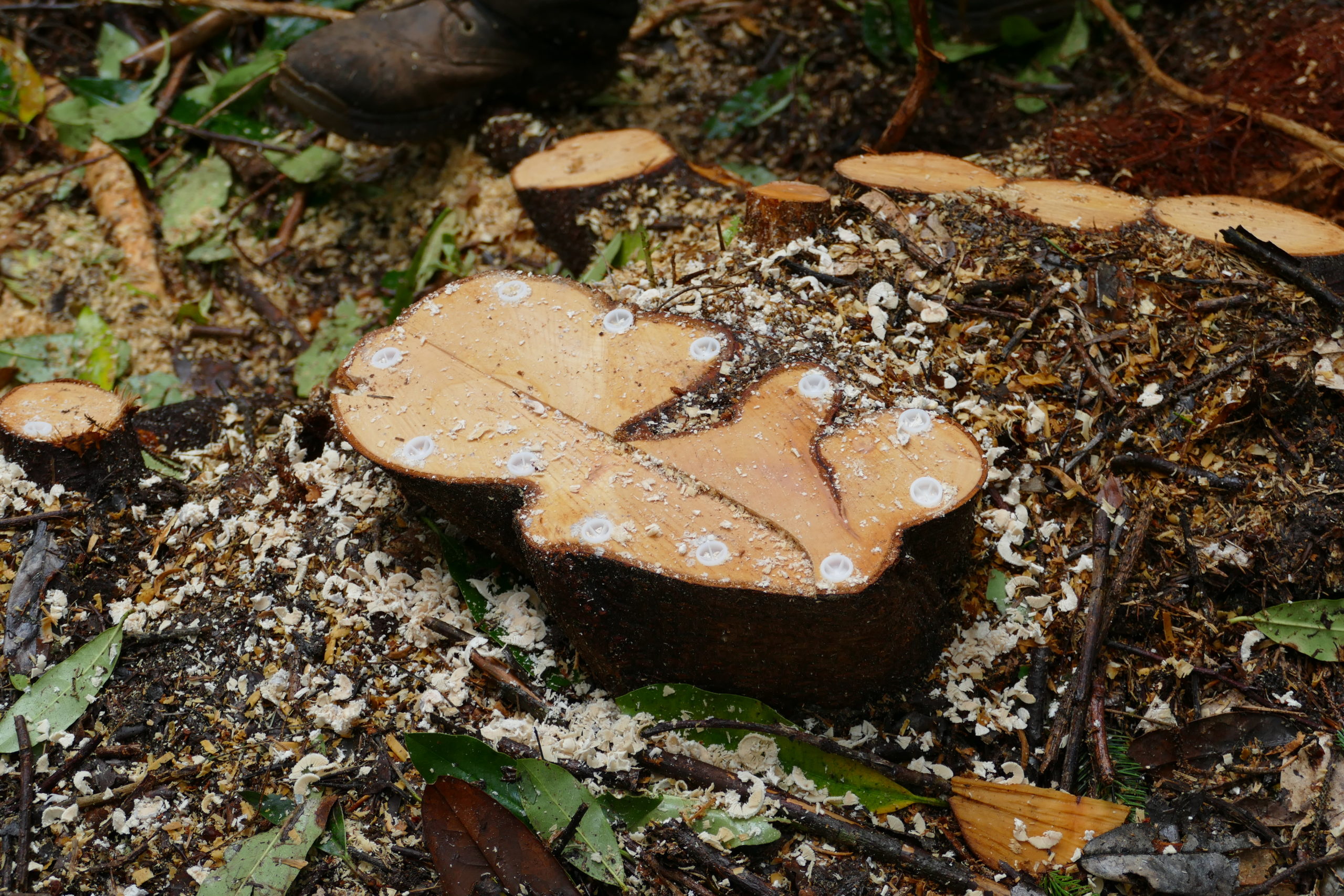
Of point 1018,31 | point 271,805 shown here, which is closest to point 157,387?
point 271,805

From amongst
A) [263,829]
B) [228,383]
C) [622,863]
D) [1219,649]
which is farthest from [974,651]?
[228,383]

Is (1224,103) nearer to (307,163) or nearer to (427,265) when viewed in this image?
(427,265)

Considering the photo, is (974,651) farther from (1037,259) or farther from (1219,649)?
(1037,259)

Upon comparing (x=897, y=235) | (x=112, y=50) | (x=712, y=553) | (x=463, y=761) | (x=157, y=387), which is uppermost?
(x=897, y=235)

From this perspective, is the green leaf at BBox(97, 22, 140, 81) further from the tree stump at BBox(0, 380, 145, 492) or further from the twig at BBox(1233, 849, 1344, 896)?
the twig at BBox(1233, 849, 1344, 896)

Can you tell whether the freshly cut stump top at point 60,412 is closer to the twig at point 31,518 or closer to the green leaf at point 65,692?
the twig at point 31,518
